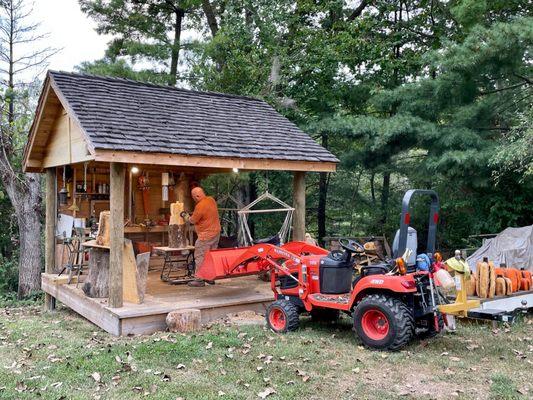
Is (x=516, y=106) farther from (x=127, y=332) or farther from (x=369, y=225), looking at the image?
(x=127, y=332)

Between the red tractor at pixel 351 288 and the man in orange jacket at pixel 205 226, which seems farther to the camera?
the man in orange jacket at pixel 205 226

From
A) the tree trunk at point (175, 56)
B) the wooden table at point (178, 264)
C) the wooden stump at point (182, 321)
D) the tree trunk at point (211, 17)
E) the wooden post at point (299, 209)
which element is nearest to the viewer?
the wooden stump at point (182, 321)

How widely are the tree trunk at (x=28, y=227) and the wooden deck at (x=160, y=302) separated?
4274 millimetres

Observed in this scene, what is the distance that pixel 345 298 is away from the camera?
20.3 ft

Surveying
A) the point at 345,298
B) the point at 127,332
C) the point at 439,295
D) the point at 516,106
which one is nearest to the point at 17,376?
the point at 127,332

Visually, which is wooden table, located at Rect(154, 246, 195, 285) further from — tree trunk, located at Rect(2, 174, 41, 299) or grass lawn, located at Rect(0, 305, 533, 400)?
tree trunk, located at Rect(2, 174, 41, 299)

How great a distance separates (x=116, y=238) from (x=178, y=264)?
4.10 meters

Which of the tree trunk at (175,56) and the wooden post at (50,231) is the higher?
the tree trunk at (175,56)

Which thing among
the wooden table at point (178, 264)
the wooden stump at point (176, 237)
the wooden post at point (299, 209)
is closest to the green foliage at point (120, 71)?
the wooden table at point (178, 264)

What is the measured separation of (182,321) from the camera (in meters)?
6.73

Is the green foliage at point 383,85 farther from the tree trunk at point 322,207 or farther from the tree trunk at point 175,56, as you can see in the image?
the tree trunk at point 175,56

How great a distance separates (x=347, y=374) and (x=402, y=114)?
8215mm

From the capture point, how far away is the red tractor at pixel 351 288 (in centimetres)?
556

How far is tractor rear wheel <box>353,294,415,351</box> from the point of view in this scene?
551 centimetres
